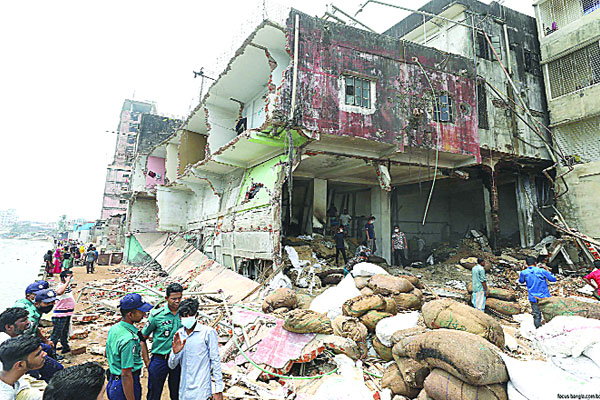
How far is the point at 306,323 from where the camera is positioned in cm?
446

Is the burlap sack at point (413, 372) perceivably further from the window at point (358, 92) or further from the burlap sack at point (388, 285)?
the window at point (358, 92)

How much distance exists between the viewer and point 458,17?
12.7 meters

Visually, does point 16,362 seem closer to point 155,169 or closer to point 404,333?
point 404,333

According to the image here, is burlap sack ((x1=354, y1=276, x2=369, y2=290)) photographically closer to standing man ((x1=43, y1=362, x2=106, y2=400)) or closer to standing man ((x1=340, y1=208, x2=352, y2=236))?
standing man ((x1=43, y1=362, x2=106, y2=400))

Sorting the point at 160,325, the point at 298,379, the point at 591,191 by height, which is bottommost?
the point at 298,379

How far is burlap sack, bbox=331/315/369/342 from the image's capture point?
4715 millimetres

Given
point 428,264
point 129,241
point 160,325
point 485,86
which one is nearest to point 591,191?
point 485,86

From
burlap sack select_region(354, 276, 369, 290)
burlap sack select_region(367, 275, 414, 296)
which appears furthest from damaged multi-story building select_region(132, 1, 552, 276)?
burlap sack select_region(367, 275, 414, 296)

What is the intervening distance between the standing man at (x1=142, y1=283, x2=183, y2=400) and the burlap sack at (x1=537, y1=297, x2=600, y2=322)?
6331mm

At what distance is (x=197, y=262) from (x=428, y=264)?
995cm

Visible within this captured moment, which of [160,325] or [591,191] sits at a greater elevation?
[591,191]

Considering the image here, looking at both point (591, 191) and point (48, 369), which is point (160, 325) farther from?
point (591, 191)

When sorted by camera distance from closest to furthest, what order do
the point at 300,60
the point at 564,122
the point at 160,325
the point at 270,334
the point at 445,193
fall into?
the point at 160,325, the point at 270,334, the point at 300,60, the point at 564,122, the point at 445,193

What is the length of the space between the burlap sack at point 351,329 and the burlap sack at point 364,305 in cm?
24
